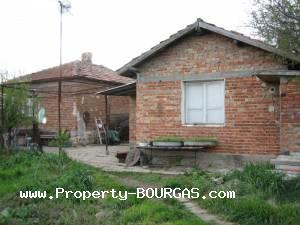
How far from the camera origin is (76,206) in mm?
7160

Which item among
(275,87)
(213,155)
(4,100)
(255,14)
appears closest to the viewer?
(255,14)

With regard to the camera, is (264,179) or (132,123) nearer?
(264,179)

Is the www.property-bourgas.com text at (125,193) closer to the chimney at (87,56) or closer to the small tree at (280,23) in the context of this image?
the small tree at (280,23)

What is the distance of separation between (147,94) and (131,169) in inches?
100

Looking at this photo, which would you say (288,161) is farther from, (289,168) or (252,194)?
(252,194)

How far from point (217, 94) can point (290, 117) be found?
2579mm

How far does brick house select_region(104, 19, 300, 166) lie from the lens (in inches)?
402

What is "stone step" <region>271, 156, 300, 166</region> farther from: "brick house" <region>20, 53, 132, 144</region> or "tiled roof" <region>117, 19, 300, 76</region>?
"brick house" <region>20, 53, 132, 144</region>

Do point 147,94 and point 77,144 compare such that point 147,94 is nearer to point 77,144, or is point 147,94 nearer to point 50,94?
point 77,144

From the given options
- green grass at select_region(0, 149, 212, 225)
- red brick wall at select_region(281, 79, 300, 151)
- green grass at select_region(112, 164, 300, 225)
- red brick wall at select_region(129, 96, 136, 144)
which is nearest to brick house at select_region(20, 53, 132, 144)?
red brick wall at select_region(129, 96, 136, 144)

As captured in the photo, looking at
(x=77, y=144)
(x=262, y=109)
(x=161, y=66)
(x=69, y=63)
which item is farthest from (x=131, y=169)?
(x=69, y=63)

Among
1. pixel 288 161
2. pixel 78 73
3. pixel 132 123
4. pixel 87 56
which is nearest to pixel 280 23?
pixel 288 161

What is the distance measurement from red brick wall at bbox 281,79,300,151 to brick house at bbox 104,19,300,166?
0.02 metres

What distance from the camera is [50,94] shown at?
2022 centimetres
